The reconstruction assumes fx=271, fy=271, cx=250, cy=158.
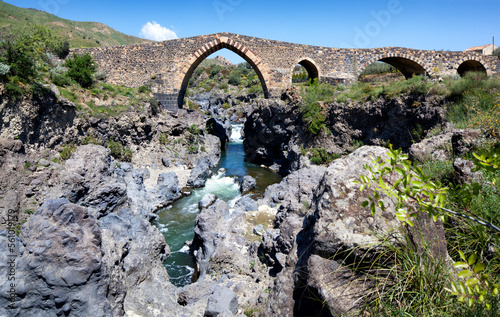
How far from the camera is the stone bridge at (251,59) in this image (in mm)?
16984

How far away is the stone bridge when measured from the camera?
1698 cm

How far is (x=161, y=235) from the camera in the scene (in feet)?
21.4

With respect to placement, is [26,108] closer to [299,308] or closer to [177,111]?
[177,111]

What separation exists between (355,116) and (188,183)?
26.9ft

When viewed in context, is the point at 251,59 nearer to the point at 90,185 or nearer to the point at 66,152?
the point at 66,152

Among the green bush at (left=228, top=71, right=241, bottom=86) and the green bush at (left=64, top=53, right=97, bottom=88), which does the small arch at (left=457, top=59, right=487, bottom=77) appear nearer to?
the green bush at (left=64, top=53, right=97, bottom=88)

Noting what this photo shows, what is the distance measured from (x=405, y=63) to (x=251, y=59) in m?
10.9

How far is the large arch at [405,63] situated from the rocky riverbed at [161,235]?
767cm

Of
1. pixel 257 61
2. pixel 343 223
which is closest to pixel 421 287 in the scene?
pixel 343 223

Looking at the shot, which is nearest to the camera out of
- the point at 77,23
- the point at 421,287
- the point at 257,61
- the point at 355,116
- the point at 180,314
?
the point at 421,287

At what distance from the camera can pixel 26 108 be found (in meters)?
9.28

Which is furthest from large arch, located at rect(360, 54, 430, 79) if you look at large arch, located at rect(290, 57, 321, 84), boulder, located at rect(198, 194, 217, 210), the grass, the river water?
boulder, located at rect(198, 194, 217, 210)

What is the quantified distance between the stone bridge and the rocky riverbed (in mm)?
4566

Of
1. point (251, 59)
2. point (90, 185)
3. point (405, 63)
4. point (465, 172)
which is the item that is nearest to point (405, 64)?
point (405, 63)
